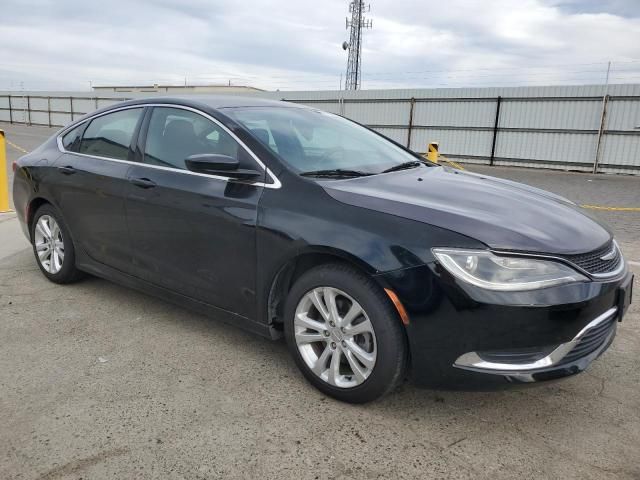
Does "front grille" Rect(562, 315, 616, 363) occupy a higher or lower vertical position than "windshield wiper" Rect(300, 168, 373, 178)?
lower

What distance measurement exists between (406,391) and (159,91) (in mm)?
48577

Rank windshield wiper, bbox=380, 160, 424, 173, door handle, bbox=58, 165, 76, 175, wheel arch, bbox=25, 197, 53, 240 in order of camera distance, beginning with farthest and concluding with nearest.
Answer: wheel arch, bbox=25, 197, 53, 240, door handle, bbox=58, 165, 76, 175, windshield wiper, bbox=380, 160, 424, 173

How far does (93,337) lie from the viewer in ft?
11.3

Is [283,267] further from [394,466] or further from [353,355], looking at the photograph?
[394,466]

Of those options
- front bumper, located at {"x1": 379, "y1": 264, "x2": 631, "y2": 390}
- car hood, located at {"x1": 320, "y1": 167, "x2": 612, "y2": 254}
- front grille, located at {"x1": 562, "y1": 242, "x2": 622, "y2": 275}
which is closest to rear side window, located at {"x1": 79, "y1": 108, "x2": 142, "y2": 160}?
car hood, located at {"x1": 320, "y1": 167, "x2": 612, "y2": 254}

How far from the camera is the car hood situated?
2348mm

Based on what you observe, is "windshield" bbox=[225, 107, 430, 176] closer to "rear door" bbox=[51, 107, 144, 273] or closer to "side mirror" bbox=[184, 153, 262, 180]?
"side mirror" bbox=[184, 153, 262, 180]

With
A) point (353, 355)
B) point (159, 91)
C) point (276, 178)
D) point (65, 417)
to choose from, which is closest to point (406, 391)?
point (353, 355)

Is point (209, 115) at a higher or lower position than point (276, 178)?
higher

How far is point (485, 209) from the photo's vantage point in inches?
102

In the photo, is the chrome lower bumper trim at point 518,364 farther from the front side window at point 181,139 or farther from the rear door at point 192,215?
the front side window at point 181,139

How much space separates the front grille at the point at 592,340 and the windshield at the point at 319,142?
1441mm

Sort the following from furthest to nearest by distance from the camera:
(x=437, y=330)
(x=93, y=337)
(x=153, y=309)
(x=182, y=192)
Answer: (x=153, y=309) → (x=93, y=337) → (x=182, y=192) → (x=437, y=330)

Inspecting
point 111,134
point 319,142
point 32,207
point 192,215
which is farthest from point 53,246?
point 319,142
